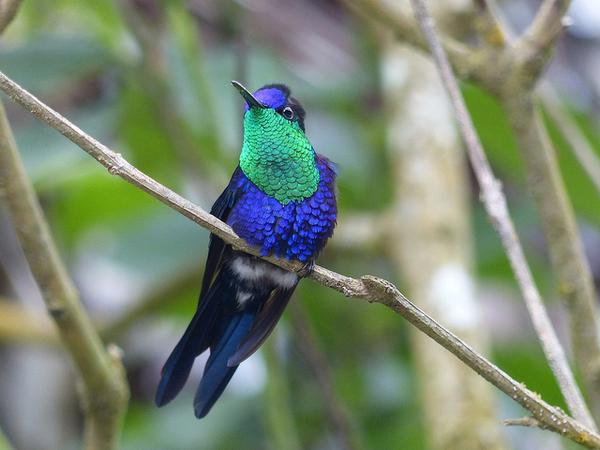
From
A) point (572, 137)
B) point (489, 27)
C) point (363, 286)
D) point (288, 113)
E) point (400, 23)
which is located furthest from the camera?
point (572, 137)

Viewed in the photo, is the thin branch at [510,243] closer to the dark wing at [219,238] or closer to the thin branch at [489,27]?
the thin branch at [489,27]

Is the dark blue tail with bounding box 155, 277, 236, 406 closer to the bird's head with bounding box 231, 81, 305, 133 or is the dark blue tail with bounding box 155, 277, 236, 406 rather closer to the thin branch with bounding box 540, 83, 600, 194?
the bird's head with bounding box 231, 81, 305, 133

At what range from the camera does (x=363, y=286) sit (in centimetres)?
136

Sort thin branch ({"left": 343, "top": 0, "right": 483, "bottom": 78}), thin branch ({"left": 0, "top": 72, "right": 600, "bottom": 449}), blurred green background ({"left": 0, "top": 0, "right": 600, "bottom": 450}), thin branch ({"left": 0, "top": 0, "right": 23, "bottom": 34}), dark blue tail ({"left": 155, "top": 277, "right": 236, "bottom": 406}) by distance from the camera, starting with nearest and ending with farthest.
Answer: thin branch ({"left": 0, "top": 72, "right": 600, "bottom": 449})
dark blue tail ({"left": 155, "top": 277, "right": 236, "bottom": 406})
thin branch ({"left": 0, "top": 0, "right": 23, "bottom": 34})
thin branch ({"left": 343, "top": 0, "right": 483, "bottom": 78})
blurred green background ({"left": 0, "top": 0, "right": 600, "bottom": 450})

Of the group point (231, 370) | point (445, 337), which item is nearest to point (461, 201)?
point (231, 370)

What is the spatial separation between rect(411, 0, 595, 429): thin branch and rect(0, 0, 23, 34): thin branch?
691mm

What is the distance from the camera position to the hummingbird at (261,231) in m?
1.63

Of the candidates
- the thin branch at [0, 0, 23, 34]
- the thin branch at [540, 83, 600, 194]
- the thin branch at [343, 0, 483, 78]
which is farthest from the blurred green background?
the thin branch at [0, 0, 23, 34]

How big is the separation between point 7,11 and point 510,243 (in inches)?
35.8

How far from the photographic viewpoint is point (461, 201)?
290 cm

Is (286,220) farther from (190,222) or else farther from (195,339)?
(190,222)

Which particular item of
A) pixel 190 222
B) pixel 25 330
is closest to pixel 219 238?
pixel 25 330

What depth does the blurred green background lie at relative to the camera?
2840 millimetres

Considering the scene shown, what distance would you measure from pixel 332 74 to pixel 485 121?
116 cm
